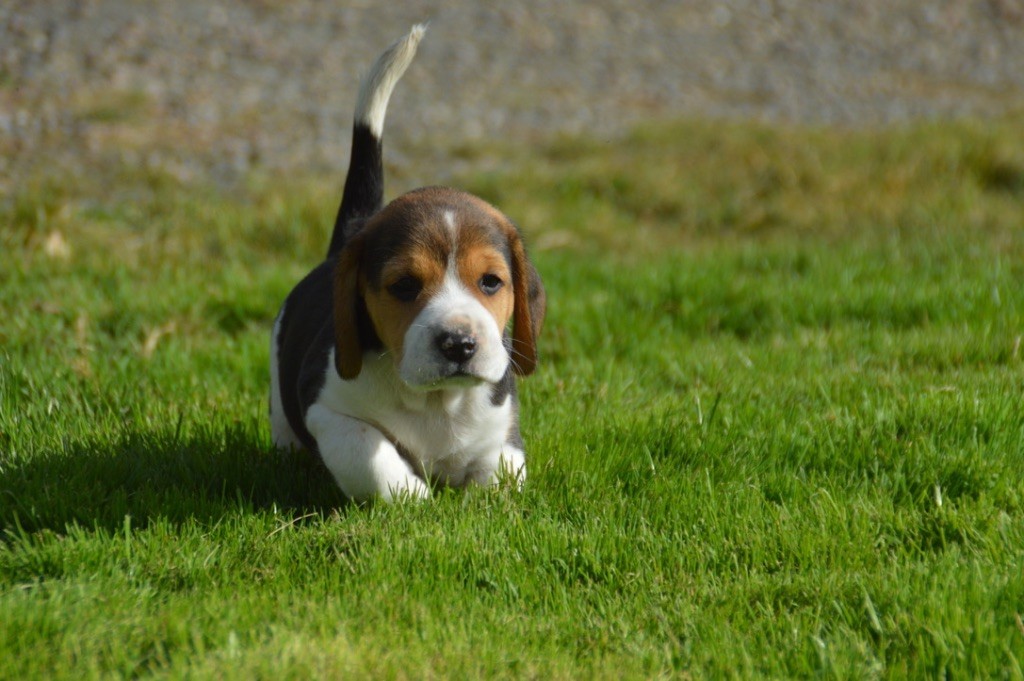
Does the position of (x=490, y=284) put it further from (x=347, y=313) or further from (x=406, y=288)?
(x=347, y=313)

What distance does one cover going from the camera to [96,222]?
773cm

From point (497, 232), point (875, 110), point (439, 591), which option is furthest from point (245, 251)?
point (875, 110)

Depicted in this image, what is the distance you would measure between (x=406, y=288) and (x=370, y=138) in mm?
1248

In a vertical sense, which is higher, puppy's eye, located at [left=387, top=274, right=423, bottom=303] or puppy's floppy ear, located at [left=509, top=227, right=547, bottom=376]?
puppy's eye, located at [left=387, top=274, right=423, bottom=303]

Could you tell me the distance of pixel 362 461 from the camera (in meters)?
3.87

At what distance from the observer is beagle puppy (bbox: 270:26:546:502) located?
12.1ft

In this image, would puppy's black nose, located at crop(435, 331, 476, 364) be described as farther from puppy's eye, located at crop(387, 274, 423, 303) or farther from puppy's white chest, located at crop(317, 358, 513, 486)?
puppy's white chest, located at crop(317, 358, 513, 486)

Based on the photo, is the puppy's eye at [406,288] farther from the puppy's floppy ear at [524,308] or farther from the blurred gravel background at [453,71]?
the blurred gravel background at [453,71]

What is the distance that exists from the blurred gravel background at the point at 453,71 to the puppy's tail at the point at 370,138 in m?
4.25

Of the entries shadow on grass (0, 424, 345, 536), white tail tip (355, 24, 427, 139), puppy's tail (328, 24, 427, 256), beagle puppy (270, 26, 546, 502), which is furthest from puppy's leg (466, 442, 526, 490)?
white tail tip (355, 24, 427, 139)

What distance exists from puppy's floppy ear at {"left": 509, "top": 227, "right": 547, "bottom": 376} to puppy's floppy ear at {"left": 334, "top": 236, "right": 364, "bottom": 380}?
1.74ft

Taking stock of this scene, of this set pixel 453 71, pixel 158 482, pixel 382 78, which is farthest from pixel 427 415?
pixel 453 71

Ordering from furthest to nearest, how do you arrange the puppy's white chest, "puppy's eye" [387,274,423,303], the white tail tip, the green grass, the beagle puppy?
the white tail tip, the puppy's white chest, "puppy's eye" [387,274,423,303], the beagle puppy, the green grass

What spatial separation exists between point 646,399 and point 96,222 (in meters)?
4.20
